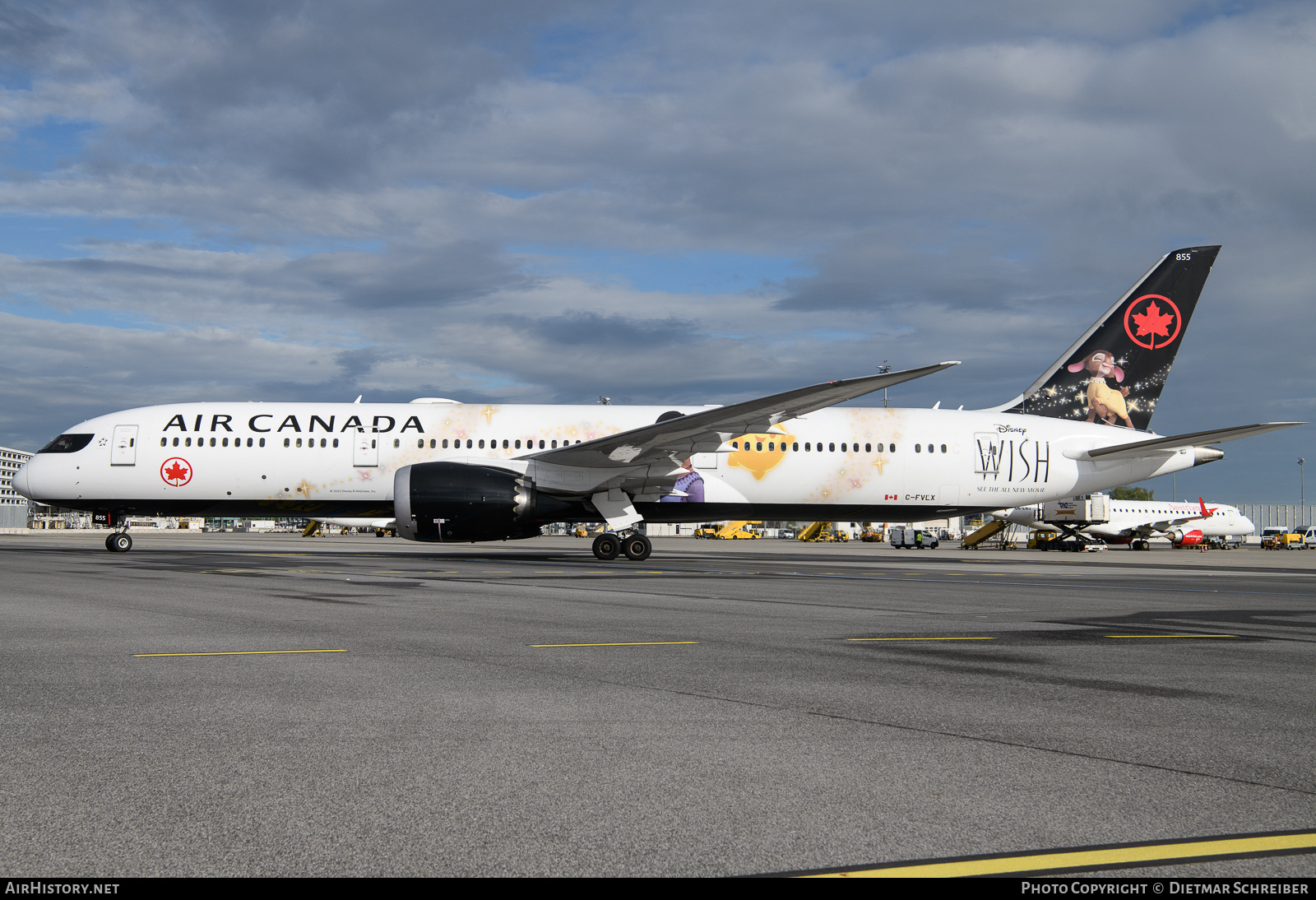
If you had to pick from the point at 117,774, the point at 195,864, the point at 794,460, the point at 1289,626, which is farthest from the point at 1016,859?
the point at 794,460

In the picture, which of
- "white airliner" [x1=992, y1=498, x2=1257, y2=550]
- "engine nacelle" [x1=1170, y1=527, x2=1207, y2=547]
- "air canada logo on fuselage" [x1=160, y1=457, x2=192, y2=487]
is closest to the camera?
"air canada logo on fuselage" [x1=160, y1=457, x2=192, y2=487]

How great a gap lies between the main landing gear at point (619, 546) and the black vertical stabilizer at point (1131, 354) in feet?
40.6

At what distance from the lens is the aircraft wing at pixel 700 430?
20.9m

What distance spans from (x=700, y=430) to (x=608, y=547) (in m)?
4.66

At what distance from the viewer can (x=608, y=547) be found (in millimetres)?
25562

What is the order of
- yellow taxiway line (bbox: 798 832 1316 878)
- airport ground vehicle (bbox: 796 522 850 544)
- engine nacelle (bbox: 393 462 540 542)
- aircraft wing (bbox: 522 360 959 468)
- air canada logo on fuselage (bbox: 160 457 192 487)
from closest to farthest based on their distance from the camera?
yellow taxiway line (bbox: 798 832 1316 878) → aircraft wing (bbox: 522 360 959 468) → engine nacelle (bbox: 393 462 540 542) → air canada logo on fuselage (bbox: 160 457 192 487) → airport ground vehicle (bbox: 796 522 850 544)

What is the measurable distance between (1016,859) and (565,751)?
1.92m

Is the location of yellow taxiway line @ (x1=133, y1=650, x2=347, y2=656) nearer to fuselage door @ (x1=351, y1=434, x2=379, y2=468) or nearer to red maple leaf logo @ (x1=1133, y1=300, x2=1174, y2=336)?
fuselage door @ (x1=351, y1=434, x2=379, y2=468)

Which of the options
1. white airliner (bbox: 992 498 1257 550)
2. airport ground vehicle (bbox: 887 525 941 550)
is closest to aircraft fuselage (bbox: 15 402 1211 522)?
airport ground vehicle (bbox: 887 525 941 550)

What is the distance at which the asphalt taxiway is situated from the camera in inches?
116

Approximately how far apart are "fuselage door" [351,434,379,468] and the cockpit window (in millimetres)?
7325

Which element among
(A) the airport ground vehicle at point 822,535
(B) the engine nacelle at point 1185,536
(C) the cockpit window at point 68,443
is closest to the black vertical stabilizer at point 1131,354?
(C) the cockpit window at point 68,443

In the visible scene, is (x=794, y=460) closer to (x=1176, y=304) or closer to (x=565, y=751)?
(x=1176, y=304)

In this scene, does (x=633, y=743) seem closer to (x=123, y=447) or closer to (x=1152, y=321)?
(x=123, y=447)
